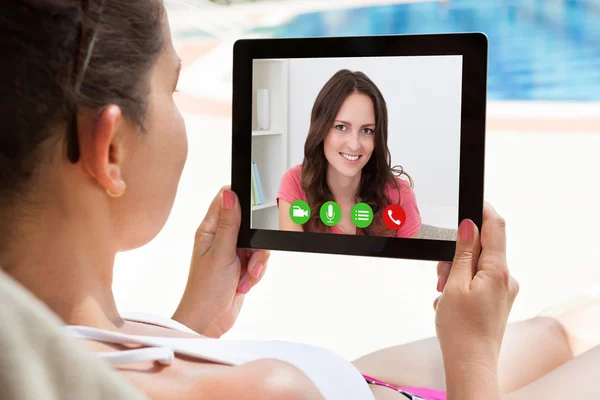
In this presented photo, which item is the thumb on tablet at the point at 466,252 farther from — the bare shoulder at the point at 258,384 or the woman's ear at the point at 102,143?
the woman's ear at the point at 102,143

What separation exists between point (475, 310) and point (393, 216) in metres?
0.22

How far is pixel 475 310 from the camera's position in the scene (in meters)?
0.87

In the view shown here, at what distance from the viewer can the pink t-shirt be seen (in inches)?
40.3

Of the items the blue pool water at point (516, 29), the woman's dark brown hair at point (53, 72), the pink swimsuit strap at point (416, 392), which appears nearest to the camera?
the woman's dark brown hair at point (53, 72)

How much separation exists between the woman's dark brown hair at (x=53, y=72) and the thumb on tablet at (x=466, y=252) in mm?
487

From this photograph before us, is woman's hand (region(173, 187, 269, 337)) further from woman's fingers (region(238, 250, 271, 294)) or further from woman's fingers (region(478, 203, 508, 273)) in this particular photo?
woman's fingers (region(478, 203, 508, 273))

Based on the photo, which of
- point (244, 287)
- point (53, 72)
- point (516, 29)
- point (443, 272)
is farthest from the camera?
point (516, 29)

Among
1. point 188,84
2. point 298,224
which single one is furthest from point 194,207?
point 298,224

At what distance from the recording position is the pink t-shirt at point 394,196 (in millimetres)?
1023

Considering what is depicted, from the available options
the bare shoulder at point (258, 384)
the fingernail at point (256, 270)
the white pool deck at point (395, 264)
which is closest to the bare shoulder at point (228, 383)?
the bare shoulder at point (258, 384)

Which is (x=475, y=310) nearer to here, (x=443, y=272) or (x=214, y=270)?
(x=443, y=272)

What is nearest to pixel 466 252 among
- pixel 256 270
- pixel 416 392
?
pixel 416 392

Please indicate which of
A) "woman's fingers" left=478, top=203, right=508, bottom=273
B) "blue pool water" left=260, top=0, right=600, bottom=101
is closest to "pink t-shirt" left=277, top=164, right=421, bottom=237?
"woman's fingers" left=478, top=203, right=508, bottom=273

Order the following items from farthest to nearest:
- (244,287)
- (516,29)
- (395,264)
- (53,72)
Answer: (516,29)
(395,264)
(244,287)
(53,72)
